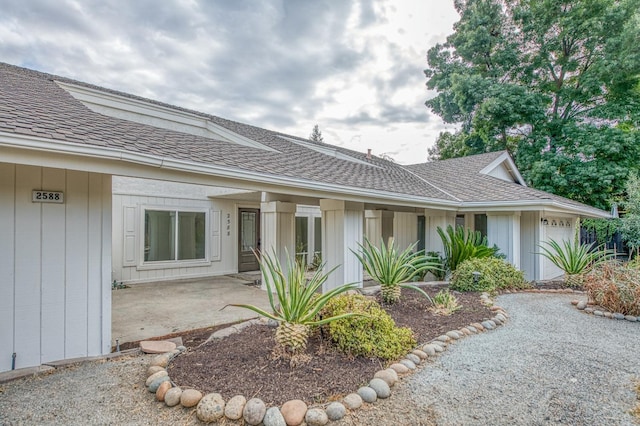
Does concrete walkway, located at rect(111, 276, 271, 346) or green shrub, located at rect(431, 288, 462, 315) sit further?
green shrub, located at rect(431, 288, 462, 315)

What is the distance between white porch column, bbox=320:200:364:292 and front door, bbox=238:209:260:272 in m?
4.72

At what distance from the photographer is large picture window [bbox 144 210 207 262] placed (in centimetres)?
1015

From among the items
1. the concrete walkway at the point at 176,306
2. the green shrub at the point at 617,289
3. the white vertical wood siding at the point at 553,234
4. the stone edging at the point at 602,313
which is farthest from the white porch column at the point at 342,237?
the white vertical wood siding at the point at 553,234

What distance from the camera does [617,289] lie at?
6164 millimetres

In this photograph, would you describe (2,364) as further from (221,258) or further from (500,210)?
(500,210)

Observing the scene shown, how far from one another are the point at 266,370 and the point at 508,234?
8.94 m

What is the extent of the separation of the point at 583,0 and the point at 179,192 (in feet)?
66.6

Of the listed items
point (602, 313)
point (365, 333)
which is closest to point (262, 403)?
point (365, 333)

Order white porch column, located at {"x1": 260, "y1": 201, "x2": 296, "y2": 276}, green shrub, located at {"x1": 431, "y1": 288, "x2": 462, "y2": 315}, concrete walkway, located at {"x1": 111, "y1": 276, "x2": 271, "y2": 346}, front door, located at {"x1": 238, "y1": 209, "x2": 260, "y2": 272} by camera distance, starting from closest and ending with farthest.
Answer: concrete walkway, located at {"x1": 111, "y1": 276, "x2": 271, "y2": 346}
green shrub, located at {"x1": 431, "y1": 288, "x2": 462, "y2": 315}
white porch column, located at {"x1": 260, "y1": 201, "x2": 296, "y2": 276}
front door, located at {"x1": 238, "y1": 209, "x2": 260, "y2": 272}

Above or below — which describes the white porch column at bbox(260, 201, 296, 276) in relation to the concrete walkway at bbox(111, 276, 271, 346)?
above

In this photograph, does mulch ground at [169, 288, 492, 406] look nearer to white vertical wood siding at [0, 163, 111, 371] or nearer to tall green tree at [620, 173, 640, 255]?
white vertical wood siding at [0, 163, 111, 371]

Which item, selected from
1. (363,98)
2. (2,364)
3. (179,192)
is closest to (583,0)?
(363,98)

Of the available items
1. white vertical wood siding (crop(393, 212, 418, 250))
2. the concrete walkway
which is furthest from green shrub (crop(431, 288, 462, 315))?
white vertical wood siding (crop(393, 212, 418, 250))

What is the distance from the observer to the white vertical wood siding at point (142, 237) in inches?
376
